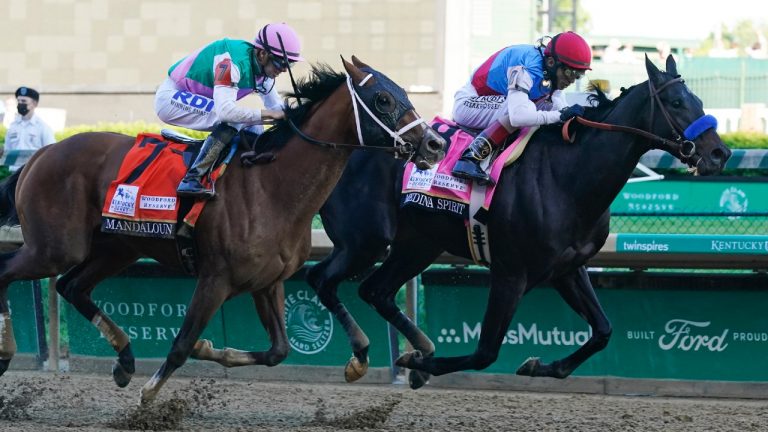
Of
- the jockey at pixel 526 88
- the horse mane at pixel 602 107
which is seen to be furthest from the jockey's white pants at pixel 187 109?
the horse mane at pixel 602 107

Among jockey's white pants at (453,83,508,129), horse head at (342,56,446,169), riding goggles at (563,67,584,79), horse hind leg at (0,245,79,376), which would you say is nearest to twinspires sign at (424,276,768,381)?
jockey's white pants at (453,83,508,129)

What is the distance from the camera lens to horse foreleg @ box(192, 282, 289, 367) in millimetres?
6531

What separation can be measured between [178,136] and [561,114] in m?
2.04

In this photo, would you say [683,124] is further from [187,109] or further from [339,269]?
[187,109]

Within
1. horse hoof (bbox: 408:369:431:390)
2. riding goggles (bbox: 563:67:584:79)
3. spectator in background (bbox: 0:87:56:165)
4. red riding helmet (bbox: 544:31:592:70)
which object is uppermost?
red riding helmet (bbox: 544:31:592:70)

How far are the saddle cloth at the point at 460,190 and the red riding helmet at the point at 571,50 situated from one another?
15.6 inches

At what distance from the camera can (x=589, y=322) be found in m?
6.72

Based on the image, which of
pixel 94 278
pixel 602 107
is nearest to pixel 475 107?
pixel 602 107

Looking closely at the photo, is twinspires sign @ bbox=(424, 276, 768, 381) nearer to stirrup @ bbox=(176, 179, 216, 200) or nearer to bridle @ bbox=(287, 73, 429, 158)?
bridle @ bbox=(287, 73, 429, 158)

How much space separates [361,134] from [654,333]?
2.92 metres

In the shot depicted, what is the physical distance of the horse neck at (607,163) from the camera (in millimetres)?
6363

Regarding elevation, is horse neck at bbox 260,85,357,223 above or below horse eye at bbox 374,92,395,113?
below

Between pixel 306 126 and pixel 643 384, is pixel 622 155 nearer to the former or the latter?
pixel 306 126

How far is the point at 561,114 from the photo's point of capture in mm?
6566
